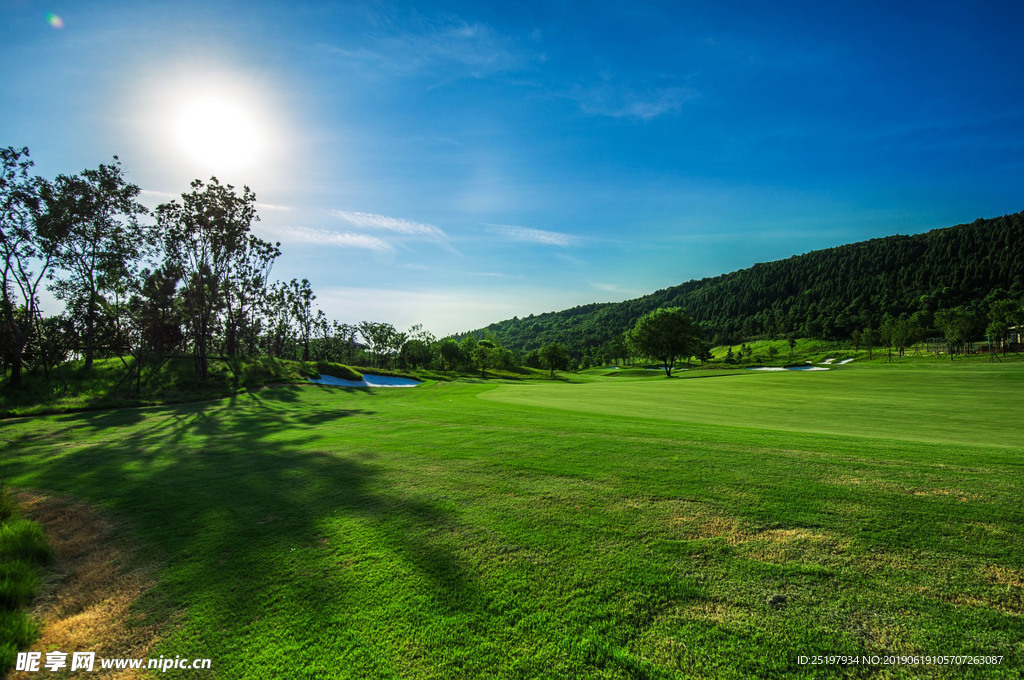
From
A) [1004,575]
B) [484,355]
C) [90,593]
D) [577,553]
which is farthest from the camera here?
[484,355]

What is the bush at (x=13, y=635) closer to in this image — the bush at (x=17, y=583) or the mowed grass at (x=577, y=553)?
the bush at (x=17, y=583)

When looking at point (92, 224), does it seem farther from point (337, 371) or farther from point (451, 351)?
point (451, 351)

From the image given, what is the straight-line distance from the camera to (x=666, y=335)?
58219mm

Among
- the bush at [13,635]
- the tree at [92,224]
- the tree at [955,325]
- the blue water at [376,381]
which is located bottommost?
the blue water at [376,381]

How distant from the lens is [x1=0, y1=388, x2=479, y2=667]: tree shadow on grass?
11.1 ft

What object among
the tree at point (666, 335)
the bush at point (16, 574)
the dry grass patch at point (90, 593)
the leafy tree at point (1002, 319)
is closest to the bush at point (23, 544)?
the bush at point (16, 574)

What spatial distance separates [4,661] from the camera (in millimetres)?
2752

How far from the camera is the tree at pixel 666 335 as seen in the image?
191ft

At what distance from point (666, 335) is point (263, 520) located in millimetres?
59570

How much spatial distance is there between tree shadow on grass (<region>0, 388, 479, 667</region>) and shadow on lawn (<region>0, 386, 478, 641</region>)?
17 mm

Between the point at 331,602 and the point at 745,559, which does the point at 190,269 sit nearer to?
the point at 331,602

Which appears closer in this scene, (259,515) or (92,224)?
(259,515)

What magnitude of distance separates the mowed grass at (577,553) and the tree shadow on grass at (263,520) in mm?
31

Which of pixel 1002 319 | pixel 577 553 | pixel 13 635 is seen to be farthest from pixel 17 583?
pixel 1002 319
